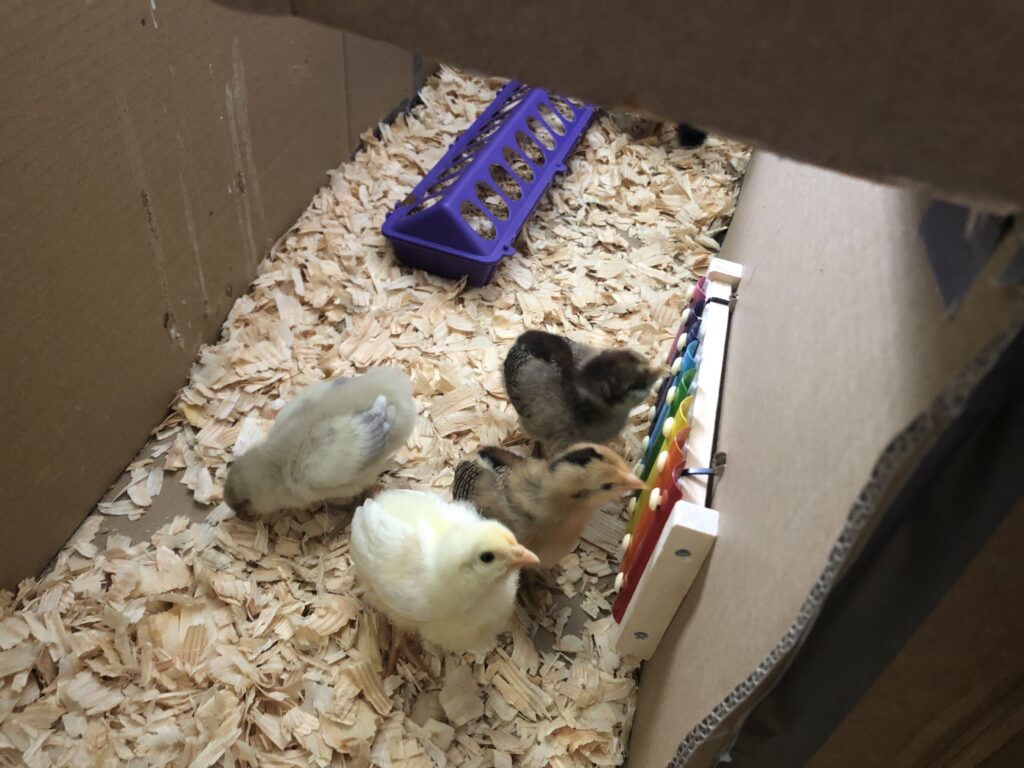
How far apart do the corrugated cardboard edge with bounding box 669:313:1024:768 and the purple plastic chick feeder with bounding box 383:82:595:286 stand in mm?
1564

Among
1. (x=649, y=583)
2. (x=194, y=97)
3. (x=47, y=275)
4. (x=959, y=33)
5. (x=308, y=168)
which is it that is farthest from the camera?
(x=308, y=168)

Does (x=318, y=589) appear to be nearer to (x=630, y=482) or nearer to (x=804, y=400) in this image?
(x=630, y=482)

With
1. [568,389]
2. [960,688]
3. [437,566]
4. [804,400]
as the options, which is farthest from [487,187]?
[960,688]

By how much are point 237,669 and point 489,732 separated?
502 mm

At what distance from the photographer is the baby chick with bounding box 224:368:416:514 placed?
5.35 ft

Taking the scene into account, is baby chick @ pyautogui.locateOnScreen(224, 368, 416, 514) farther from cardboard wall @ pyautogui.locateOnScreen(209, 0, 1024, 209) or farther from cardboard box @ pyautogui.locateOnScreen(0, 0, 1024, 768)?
cardboard wall @ pyautogui.locateOnScreen(209, 0, 1024, 209)

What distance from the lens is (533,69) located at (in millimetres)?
510

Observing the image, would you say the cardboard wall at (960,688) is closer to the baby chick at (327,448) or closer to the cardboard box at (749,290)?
the cardboard box at (749,290)

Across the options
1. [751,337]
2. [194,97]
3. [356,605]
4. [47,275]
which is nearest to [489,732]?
[356,605]

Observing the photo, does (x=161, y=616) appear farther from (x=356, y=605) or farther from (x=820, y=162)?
(x=820, y=162)

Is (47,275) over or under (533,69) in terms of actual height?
under

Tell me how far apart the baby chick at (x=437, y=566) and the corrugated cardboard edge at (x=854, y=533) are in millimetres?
491

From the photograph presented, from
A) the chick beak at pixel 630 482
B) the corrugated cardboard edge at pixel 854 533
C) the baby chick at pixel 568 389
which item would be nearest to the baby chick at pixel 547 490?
the chick beak at pixel 630 482

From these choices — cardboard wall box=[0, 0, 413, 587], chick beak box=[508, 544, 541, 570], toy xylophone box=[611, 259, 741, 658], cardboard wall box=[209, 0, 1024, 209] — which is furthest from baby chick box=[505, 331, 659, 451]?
cardboard wall box=[209, 0, 1024, 209]
